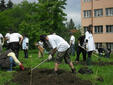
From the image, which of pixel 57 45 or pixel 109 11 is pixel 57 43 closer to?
pixel 57 45

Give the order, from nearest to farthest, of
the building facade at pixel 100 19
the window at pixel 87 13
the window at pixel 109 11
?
the building facade at pixel 100 19
the window at pixel 109 11
the window at pixel 87 13

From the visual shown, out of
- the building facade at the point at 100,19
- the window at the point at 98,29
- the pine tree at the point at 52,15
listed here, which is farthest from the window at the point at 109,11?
the pine tree at the point at 52,15

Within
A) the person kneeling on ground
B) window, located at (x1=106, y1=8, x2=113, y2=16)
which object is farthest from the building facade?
the person kneeling on ground

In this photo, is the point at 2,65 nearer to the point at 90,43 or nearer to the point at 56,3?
the point at 90,43

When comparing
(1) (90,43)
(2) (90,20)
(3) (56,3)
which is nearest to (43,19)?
(3) (56,3)

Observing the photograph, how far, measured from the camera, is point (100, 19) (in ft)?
141

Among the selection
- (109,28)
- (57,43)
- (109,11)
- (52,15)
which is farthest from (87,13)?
(57,43)

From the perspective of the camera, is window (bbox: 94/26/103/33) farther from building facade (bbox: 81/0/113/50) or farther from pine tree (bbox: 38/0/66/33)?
pine tree (bbox: 38/0/66/33)

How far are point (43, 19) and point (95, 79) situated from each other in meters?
28.2

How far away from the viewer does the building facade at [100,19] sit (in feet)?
136

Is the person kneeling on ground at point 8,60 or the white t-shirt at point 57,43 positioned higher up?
the white t-shirt at point 57,43

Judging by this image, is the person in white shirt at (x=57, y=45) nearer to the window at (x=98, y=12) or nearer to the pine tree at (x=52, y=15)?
the pine tree at (x=52, y=15)

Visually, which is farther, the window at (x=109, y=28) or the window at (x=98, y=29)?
the window at (x=98, y=29)

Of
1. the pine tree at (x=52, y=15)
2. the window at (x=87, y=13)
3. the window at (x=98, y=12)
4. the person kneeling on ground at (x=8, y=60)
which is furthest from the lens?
the window at (x=87, y=13)
